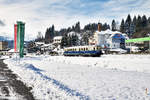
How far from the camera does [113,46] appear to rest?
8312 cm

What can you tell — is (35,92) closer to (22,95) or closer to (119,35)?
(22,95)

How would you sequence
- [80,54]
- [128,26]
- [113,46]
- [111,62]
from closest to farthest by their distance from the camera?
[111,62] < [80,54] < [113,46] < [128,26]

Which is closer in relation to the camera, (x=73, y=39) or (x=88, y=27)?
(x=73, y=39)

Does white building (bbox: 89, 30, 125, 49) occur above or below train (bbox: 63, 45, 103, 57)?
above

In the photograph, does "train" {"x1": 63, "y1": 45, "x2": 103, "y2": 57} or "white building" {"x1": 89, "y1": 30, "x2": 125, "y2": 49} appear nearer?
"train" {"x1": 63, "y1": 45, "x2": 103, "y2": 57}

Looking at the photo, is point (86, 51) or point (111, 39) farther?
point (111, 39)

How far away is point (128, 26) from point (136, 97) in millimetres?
112075

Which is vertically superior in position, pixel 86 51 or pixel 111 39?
pixel 111 39

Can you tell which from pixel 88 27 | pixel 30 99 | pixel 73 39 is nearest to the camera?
pixel 30 99

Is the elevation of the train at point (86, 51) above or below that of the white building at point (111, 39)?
below

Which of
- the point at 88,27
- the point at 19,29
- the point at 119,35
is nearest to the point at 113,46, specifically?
the point at 119,35

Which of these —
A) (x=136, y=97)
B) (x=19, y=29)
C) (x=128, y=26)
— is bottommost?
(x=136, y=97)

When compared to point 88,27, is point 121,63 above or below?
below

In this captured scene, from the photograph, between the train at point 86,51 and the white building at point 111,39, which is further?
the white building at point 111,39
